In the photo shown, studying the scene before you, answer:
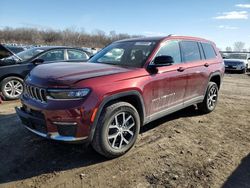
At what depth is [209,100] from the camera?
6.43 metres

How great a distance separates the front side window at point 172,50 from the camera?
15.3 ft

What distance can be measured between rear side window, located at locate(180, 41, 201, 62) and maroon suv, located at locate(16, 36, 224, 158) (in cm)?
2

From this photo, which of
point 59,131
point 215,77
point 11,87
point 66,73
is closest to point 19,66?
point 11,87

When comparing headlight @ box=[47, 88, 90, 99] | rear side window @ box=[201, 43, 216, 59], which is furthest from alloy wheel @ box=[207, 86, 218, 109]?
headlight @ box=[47, 88, 90, 99]

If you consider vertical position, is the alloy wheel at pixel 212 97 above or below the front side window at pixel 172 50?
below

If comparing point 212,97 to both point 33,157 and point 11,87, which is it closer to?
point 33,157

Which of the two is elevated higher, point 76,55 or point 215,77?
point 76,55

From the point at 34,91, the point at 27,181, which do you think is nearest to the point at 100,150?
the point at 27,181

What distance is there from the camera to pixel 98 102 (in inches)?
135

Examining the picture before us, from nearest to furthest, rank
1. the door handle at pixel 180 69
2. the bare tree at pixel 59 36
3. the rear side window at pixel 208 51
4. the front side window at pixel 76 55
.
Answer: the door handle at pixel 180 69
the rear side window at pixel 208 51
the front side window at pixel 76 55
the bare tree at pixel 59 36

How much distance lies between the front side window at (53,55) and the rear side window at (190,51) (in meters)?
4.30

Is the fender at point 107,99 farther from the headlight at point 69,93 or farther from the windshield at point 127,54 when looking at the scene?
the windshield at point 127,54

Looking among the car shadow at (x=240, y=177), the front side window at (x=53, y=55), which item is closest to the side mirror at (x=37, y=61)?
the front side window at (x=53, y=55)

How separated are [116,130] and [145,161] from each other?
0.63 meters
